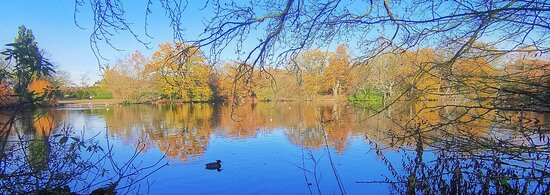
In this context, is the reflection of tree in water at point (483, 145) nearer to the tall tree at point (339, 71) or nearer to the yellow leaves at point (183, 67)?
the tall tree at point (339, 71)

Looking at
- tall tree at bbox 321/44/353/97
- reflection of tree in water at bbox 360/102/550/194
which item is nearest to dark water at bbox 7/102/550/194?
reflection of tree in water at bbox 360/102/550/194

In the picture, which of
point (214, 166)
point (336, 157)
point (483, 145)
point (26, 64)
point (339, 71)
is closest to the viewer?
point (26, 64)

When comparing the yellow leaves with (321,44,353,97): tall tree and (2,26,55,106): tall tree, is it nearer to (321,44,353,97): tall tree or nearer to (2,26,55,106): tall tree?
(2,26,55,106): tall tree

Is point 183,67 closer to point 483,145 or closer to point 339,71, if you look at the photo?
point 339,71

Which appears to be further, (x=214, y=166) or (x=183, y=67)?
(x=214, y=166)

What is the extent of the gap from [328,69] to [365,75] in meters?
0.77

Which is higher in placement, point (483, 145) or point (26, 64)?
point (26, 64)

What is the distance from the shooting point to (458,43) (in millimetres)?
2885

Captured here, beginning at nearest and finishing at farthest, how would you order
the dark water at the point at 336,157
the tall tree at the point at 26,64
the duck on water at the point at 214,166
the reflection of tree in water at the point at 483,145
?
the tall tree at the point at 26,64
the reflection of tree in water at the point at 483,145
the dark water at the point at 336,157
the duck on water at the point at 214,166

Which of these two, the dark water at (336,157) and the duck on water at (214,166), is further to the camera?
the duck on water at (214,166)

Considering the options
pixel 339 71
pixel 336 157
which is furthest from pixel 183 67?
pixel 336 157

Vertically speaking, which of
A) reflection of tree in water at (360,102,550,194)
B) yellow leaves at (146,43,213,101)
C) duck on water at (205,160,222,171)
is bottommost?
duck on water at (205,160,222,171)

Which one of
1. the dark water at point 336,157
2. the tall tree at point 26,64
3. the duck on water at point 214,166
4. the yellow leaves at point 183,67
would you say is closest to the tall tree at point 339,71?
the dark water at point 336,157

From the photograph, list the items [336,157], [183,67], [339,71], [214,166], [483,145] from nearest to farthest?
[183,67] < [483,145] < [339,71] < [214,166] < [336,157]
